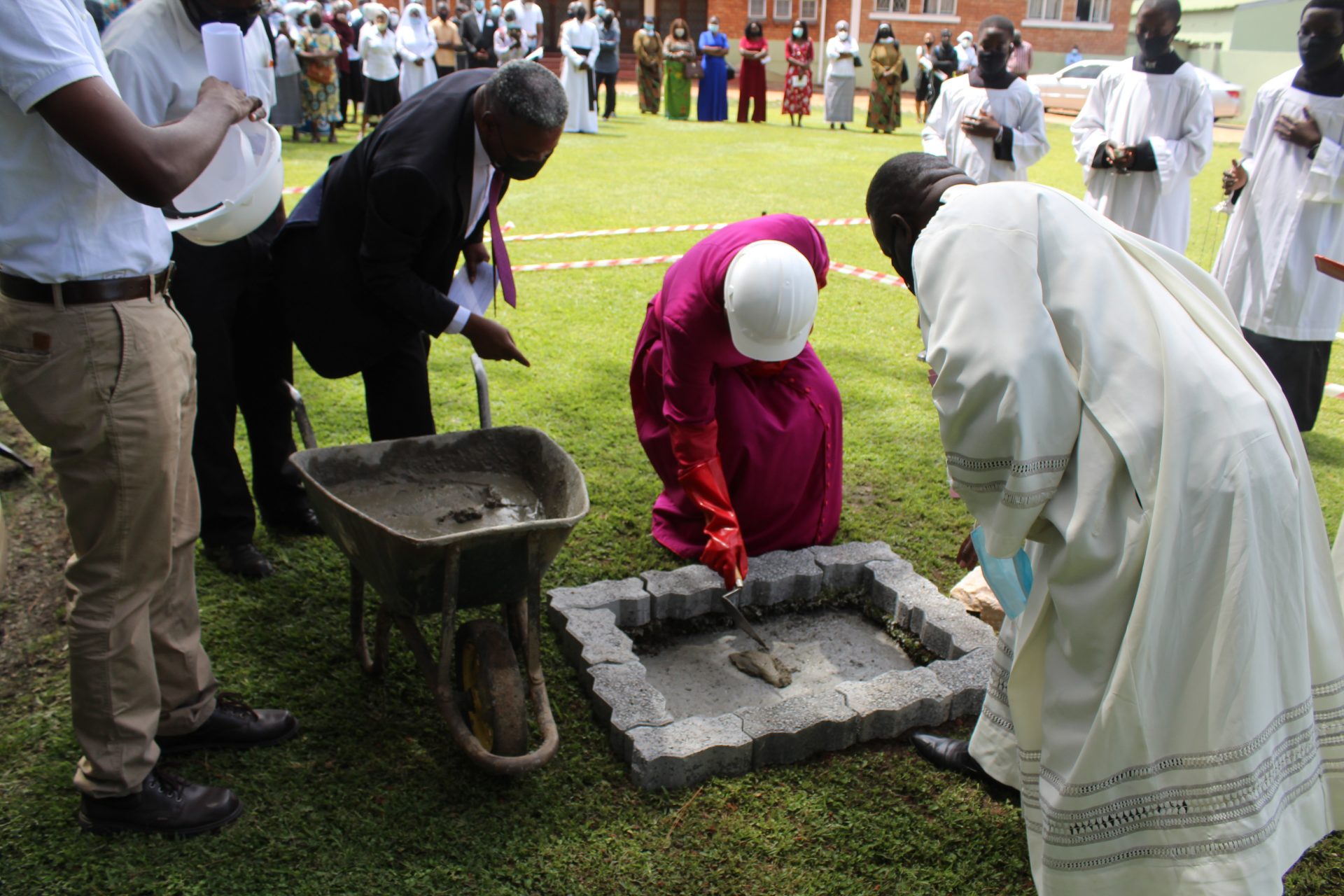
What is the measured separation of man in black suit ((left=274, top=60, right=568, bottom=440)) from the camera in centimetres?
300

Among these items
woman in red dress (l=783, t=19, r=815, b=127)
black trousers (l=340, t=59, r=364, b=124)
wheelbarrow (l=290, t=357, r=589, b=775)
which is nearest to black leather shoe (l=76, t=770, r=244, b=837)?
wheelbarrow (l=290, t=357, r=589, b=775)

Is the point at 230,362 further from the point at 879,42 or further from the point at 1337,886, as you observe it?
the point at 879,42

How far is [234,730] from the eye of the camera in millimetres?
2811

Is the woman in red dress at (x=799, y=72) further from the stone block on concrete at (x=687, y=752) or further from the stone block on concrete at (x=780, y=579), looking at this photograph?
the stone block on concrete at (x=687, y=752)

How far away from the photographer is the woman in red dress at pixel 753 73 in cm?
2038

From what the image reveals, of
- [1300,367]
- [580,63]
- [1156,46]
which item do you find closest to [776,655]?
[1300,367]

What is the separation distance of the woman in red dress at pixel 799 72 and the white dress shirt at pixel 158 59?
62.9 ft

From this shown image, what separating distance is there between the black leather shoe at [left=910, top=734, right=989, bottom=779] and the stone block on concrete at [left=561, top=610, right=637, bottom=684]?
35.0 inches

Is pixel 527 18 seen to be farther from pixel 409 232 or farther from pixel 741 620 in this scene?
pixel 741 620

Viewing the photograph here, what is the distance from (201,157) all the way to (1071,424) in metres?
1.83

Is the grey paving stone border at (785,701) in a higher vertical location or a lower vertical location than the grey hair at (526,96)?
lower

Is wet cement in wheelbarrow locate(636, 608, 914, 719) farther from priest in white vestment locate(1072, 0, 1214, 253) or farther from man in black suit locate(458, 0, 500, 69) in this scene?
man in black suit locate(458, 0, 500, 69)

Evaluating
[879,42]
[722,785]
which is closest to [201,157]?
[722,785]

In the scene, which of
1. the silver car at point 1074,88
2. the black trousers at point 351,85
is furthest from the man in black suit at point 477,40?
the silver car at point 1074,88
